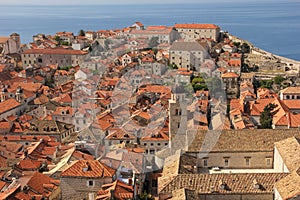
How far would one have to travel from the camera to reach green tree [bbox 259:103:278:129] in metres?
29.8

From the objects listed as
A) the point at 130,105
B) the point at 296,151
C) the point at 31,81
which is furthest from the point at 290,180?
the point at 31,81

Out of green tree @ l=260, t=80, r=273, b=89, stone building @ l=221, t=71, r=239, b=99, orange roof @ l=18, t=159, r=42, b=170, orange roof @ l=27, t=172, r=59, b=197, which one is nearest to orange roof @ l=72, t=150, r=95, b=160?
orange roof @ l=27, t=172, r=59, b=197

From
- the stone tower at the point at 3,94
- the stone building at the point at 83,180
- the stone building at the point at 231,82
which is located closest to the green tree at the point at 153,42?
the stone building at the point at 231,82

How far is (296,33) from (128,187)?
4187 inches

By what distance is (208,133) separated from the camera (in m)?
21.7

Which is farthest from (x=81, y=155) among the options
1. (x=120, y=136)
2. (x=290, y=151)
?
(x=290, y=151)

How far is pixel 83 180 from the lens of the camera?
719 inches

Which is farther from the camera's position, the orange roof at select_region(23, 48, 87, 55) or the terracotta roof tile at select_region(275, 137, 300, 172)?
the orange roof at select_region(23, 48, 87, 55)

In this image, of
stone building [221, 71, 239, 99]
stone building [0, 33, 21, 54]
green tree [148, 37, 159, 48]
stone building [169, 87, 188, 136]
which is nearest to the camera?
stone building [169, 87, 188, 136]

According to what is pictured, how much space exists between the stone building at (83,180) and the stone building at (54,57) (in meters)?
41.3

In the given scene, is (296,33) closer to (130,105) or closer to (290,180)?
(130,105)

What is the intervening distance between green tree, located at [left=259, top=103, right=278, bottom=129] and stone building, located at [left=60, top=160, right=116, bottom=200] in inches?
594

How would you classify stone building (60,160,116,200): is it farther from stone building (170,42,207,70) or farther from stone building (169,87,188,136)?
stone building (170,42,207,70)

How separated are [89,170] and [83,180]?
0.50m
